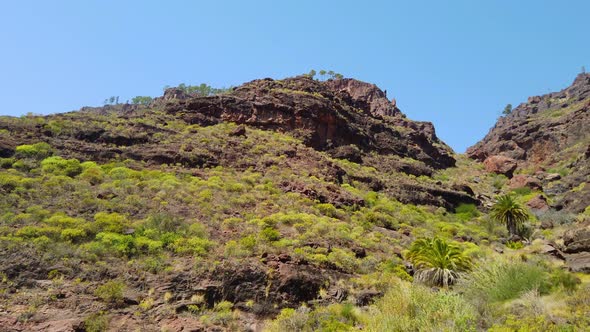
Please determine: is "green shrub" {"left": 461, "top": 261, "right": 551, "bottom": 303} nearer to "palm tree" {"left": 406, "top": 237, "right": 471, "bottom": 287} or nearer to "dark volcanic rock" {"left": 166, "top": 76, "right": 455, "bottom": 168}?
"palm tree" {"left": 406, "top": 237, "right": 471, "bottom": 287}

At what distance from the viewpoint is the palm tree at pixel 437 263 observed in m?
21.7

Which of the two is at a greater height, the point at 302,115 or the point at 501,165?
the point at 302,115

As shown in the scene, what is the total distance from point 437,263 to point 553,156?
Result: 5688 cm

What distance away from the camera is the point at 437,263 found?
2266 centimetres

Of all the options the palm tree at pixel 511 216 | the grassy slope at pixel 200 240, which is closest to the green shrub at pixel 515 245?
the grassy slope at pixel 200 240

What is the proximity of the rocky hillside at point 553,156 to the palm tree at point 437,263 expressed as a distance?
2336 cm

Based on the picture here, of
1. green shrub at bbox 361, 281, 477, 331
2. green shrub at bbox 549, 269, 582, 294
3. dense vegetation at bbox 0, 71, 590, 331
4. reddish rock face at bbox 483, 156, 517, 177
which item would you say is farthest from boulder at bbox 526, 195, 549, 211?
green shrub at bbox 361, 281, 477, 331

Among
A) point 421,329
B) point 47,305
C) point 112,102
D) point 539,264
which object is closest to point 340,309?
point 421,329

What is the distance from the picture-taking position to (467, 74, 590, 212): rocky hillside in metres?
50.4

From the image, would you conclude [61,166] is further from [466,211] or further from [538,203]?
[538,203]

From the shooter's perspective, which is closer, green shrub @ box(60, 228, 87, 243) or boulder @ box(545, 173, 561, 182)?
green shrub @ box(60, 228, 87, 243)

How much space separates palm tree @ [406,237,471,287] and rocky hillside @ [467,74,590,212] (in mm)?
23356

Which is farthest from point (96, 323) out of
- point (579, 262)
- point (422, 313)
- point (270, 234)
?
point (579, 262)

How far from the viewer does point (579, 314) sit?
10.9 meters
